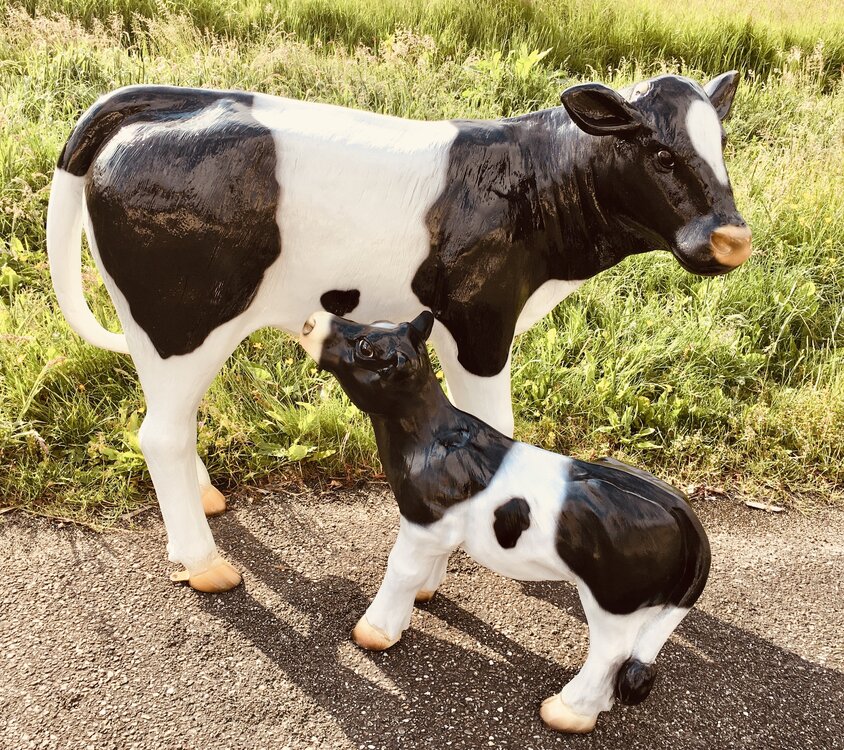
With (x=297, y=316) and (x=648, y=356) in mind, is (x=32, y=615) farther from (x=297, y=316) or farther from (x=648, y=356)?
(x=648, y=356)

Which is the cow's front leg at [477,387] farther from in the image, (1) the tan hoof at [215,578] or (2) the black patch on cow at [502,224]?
(1) the tan hoof at [215,578]

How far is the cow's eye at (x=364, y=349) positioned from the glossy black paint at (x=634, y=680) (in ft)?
2.83

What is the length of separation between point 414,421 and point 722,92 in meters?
1.01

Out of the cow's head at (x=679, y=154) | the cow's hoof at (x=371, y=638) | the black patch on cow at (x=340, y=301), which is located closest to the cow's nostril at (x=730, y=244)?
the cow's head at (x=679, y=154)

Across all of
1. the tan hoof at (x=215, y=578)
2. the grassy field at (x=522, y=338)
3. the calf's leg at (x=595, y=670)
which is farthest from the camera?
the grassy field at (x=522, y=338)

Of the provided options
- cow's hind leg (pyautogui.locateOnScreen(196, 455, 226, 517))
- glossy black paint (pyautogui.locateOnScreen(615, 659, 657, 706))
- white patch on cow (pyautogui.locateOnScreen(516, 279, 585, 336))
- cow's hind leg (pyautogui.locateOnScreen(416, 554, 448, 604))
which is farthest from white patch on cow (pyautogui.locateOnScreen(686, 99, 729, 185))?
cow's hind leg (pyautogui.locateOnScreen(196, 455, 226, 517))

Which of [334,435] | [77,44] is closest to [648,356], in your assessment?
[334,435]

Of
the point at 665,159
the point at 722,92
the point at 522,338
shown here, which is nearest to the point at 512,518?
the point at 665,159

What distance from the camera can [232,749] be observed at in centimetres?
181

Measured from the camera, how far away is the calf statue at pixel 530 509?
1.65 m

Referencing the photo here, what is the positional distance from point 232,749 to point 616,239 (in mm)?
1436

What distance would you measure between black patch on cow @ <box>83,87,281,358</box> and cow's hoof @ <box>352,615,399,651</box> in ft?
2.76

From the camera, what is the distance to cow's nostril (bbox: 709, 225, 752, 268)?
5.32 ft

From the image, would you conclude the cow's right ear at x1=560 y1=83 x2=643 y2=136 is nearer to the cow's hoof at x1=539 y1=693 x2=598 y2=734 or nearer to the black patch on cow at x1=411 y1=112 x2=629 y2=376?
the black patch on cow at x1=411 y1=112 x2=629 y2=376
